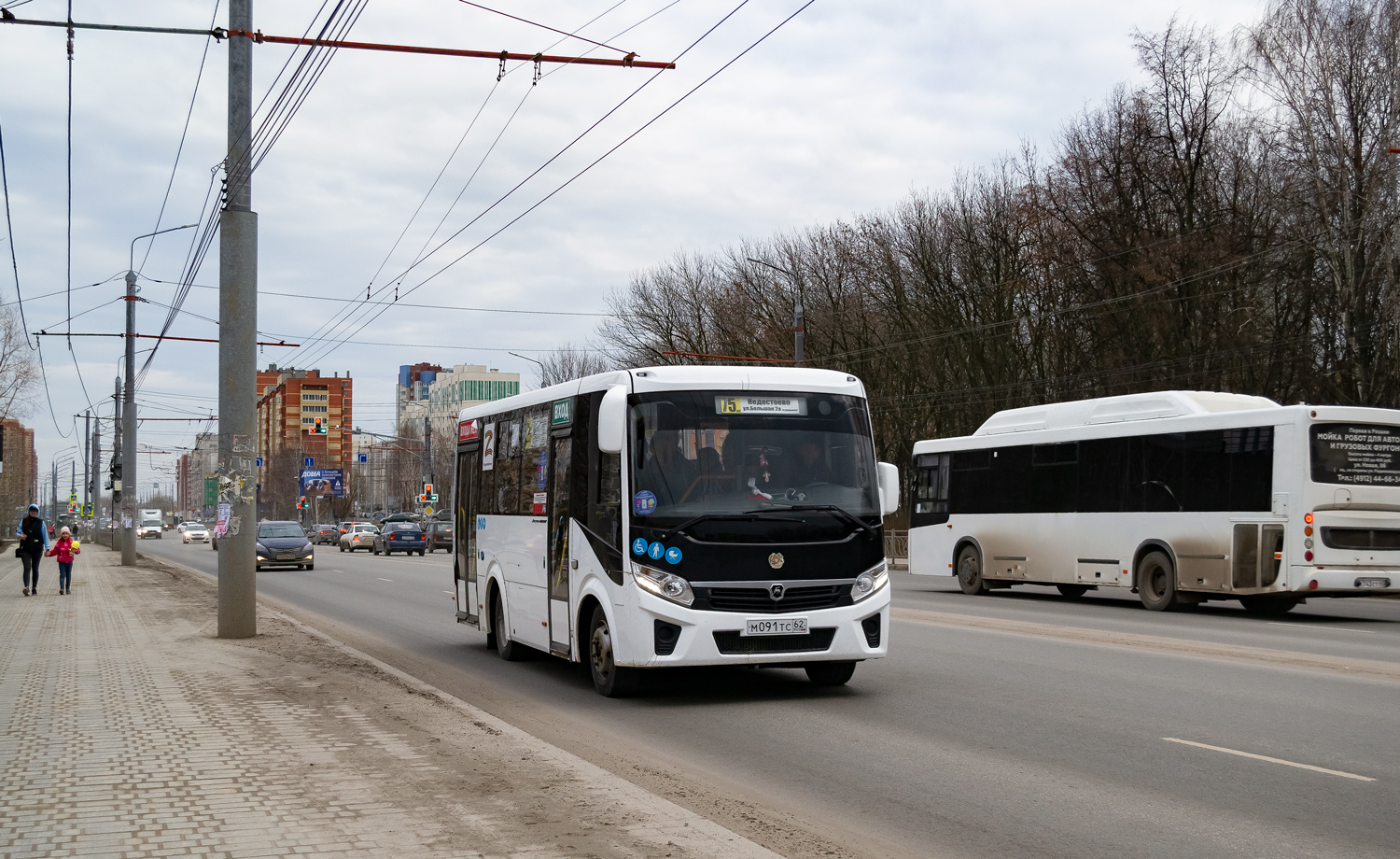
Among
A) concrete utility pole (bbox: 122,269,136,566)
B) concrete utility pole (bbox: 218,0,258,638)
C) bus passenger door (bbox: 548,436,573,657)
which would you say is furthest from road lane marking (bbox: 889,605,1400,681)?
concrete utility pole (bbox: 122,269,136,566)

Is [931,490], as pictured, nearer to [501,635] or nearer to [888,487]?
[501,635]

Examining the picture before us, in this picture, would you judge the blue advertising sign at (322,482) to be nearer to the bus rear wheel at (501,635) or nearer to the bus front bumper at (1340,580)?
the bus rear wheel at (501,635)

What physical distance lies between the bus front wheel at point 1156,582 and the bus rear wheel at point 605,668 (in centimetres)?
1201

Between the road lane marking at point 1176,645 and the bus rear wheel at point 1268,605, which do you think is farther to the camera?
the bus rear wheel at point 1268,605

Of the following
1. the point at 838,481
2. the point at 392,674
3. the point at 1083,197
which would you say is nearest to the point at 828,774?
the point at 838,481

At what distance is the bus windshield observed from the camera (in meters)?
10.7

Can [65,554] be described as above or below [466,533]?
below

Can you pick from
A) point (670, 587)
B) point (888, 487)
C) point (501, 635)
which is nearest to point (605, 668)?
point (670, 587)

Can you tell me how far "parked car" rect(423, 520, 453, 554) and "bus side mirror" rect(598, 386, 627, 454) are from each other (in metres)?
49.8

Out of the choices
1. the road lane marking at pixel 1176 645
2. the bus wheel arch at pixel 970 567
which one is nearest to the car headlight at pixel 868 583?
the road lane marking at pixel 1176 645

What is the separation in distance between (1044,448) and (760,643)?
14264 mm

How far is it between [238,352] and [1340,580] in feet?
48.3

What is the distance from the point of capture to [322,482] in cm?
10631

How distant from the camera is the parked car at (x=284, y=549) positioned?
40375 millimetres
